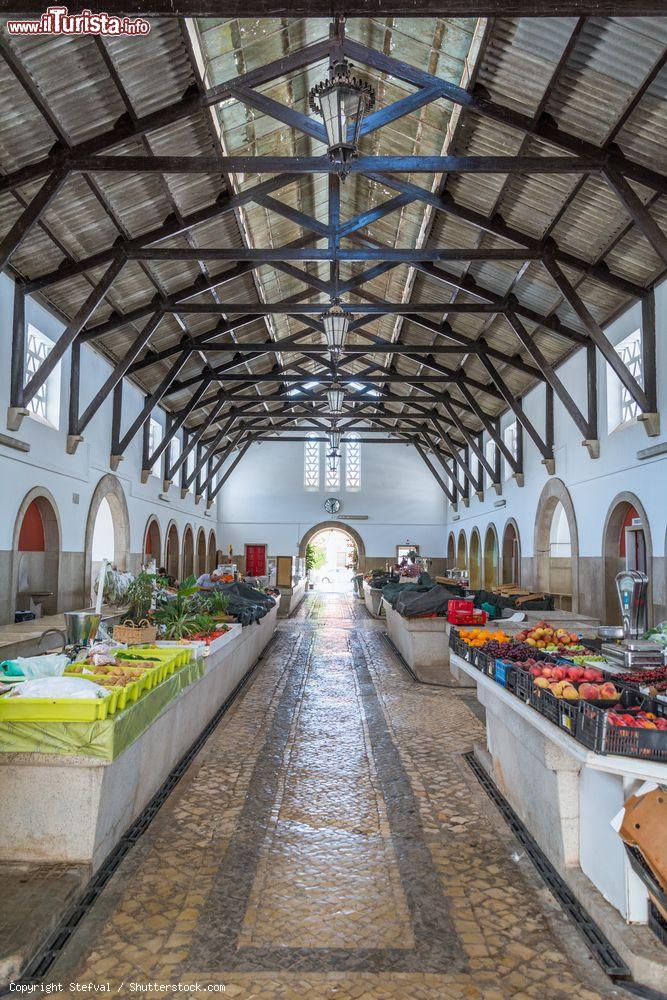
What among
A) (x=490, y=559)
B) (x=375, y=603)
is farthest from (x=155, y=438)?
(x=490, y=559)

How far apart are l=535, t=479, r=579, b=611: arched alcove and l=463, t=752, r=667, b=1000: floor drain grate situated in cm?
717

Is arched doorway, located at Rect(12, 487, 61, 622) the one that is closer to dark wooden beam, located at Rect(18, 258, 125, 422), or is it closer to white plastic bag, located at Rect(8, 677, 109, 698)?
dark wooden beam, located at Rect(18, 258, 125, 422)

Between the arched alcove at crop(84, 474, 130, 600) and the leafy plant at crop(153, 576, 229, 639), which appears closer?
the leafy plant at crop(153, 576, 229, 639)

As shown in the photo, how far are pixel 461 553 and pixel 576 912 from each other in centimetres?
1914

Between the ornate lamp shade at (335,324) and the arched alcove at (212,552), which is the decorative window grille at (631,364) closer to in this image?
the ornate lamp shade at (335,324)

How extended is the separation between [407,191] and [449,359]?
708 cm

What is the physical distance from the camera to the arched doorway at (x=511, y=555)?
592 inches

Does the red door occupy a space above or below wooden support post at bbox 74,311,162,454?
below

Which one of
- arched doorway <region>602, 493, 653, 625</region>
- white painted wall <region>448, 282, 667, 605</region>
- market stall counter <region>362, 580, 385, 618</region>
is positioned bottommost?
market stall counter <region>362, 580, 385, 618</region>

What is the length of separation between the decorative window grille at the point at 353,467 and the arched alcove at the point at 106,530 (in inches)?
415

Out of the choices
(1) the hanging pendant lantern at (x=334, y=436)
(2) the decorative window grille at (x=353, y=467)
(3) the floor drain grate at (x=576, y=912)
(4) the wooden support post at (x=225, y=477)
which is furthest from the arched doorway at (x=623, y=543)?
→ (2) the decorative window grille at (x=353, y=467)

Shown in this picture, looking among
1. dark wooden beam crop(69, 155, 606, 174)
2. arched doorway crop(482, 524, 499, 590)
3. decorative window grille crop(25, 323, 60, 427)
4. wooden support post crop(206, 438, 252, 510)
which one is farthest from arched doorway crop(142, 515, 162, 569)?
dark wooden beam crop(69, 155, 606, 174)

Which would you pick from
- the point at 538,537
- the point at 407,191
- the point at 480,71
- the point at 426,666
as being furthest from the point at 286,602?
the point at 480,71

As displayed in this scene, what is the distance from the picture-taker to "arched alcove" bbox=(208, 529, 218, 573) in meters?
23.0
